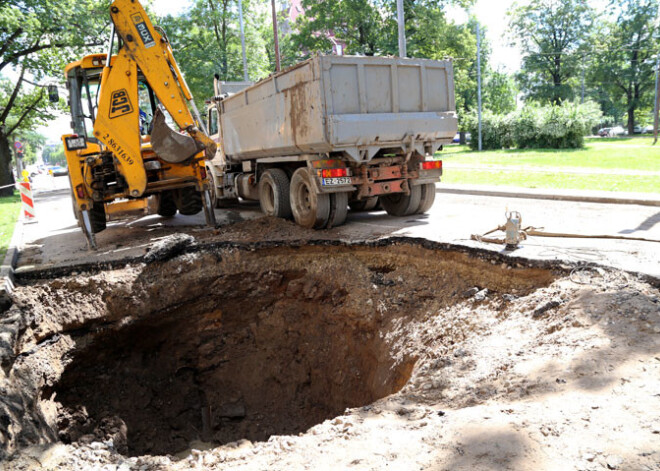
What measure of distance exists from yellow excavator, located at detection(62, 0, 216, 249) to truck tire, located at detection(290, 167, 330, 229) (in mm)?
1697

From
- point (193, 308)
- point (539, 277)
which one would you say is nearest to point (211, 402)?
point (193, 308)

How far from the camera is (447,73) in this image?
30.5 ft

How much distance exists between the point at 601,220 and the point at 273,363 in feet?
20.2

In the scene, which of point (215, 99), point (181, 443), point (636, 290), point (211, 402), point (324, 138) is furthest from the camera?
point (215, 99)

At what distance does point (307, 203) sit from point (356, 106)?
7.01 ft

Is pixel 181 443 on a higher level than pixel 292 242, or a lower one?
lower

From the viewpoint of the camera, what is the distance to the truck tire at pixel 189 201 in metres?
10.7

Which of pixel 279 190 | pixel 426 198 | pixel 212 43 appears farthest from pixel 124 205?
pixel 212 43

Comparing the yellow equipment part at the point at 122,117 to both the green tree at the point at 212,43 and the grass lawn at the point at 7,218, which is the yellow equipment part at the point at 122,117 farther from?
the green tree at the point at 212,43

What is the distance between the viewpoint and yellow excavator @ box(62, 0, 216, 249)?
836 cm

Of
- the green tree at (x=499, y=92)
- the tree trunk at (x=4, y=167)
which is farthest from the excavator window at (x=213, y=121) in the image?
the green tree at (x=499, y=92)

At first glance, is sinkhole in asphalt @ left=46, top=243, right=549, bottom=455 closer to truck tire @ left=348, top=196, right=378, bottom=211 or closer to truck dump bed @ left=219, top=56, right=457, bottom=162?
truck dump bed @ left=219, top=56, right=457, bottom=162

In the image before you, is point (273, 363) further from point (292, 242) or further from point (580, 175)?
point (580, 175)

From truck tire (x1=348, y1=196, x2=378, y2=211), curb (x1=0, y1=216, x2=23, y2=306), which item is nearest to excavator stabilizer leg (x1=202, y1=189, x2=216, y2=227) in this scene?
truck tire (x1=348, y1=196, x2=378, y2=211)
